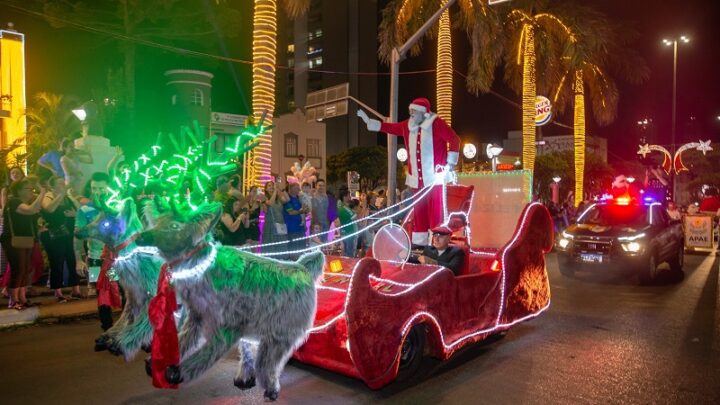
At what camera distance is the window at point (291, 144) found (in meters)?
45.3

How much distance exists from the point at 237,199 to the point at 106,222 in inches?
111

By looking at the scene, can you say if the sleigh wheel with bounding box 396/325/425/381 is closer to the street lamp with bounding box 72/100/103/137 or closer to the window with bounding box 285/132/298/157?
the street lamp with bounding box 72/100/103/137

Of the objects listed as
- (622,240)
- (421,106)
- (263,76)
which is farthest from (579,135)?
(421,106)

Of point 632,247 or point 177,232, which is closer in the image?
point 177,232

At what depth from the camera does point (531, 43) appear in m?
21.3

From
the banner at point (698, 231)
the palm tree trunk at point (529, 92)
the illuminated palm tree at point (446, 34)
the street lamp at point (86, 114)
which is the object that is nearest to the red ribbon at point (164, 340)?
the street lamp at point (86, 114)

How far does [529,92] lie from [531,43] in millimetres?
1882

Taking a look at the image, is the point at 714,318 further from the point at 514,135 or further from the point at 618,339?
the point at 514,135

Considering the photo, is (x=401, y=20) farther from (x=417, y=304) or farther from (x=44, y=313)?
(x=417, y=304)

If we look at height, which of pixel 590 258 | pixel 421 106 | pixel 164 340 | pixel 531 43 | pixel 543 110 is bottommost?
pixel 590 258

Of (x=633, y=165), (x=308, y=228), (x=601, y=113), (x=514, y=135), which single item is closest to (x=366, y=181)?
(x=514, y=135)

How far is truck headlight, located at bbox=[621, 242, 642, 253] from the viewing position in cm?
1083

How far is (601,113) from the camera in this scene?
83.0ft

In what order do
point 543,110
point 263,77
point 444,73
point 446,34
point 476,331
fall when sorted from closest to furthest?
point 476,331, point 263,77, point 446,34, point 444,73, point 543,110
